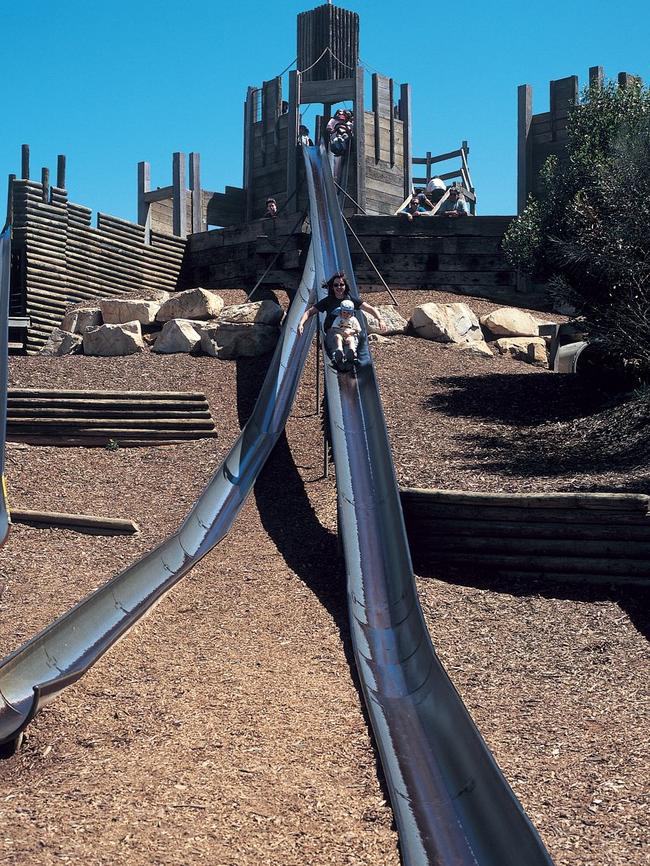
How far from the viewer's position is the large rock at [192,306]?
20312 millimetres

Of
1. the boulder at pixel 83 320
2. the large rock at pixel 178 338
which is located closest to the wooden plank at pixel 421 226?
the large rock at pixel 178 338

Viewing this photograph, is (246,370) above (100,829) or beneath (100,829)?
above

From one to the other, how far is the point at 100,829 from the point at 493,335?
701 inches

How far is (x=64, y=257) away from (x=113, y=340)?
4978 millimetres

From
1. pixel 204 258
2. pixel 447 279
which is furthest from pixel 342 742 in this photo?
pixel 204 258

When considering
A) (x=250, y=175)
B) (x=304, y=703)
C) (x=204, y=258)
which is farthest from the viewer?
(x=250, y=175)

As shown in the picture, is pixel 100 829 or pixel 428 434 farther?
pixel 428 434

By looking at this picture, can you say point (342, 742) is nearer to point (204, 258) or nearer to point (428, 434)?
point (428, 434)

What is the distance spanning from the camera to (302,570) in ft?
29.9

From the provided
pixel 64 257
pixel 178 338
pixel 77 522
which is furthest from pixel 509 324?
pixel 77 522

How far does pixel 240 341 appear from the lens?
18.8 m

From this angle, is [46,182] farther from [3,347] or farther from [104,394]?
[3,347]

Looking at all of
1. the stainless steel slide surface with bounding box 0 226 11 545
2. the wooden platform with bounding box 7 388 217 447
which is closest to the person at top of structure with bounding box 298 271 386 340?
the stainless steel slide surface with bounding box 0 226 11 545

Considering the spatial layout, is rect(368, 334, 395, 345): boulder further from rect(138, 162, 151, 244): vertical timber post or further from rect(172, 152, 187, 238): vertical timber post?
rect(138, 162, 151, 244): vertical timber post
